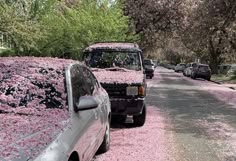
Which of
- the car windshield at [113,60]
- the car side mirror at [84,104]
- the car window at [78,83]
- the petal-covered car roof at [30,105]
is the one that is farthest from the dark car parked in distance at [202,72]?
the car side mirror at [84,104]

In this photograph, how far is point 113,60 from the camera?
1212 cm

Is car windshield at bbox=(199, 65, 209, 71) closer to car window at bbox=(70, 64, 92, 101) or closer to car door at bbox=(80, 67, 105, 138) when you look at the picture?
car door at bbox=(80, 67, 105, 138)

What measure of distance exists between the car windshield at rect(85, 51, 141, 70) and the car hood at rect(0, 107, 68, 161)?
6.82m

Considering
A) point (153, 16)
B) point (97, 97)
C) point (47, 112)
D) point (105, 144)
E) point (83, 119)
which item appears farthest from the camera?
point (153, 16)

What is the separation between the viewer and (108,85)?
1041 centimetres

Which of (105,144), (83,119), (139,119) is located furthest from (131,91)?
(83,119)

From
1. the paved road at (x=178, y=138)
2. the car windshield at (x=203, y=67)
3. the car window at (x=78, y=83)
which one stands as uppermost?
the car window at (x=78, y=83)

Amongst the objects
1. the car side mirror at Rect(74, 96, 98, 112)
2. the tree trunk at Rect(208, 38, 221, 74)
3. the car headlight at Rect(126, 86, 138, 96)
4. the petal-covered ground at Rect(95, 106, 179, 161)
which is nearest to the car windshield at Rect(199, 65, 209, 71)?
the tree trunk at Rect(208, 38, 221, 74)

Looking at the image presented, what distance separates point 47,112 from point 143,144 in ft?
13.1

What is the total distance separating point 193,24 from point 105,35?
21.6 m

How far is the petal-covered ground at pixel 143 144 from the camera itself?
7.78m

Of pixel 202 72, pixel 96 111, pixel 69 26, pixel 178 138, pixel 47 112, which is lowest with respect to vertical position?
pixel 202 72

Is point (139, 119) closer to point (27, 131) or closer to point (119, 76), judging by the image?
point (119, 76)

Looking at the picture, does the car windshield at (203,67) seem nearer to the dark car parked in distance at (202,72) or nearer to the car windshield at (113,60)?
the dark car parked in distance at (202,72)
